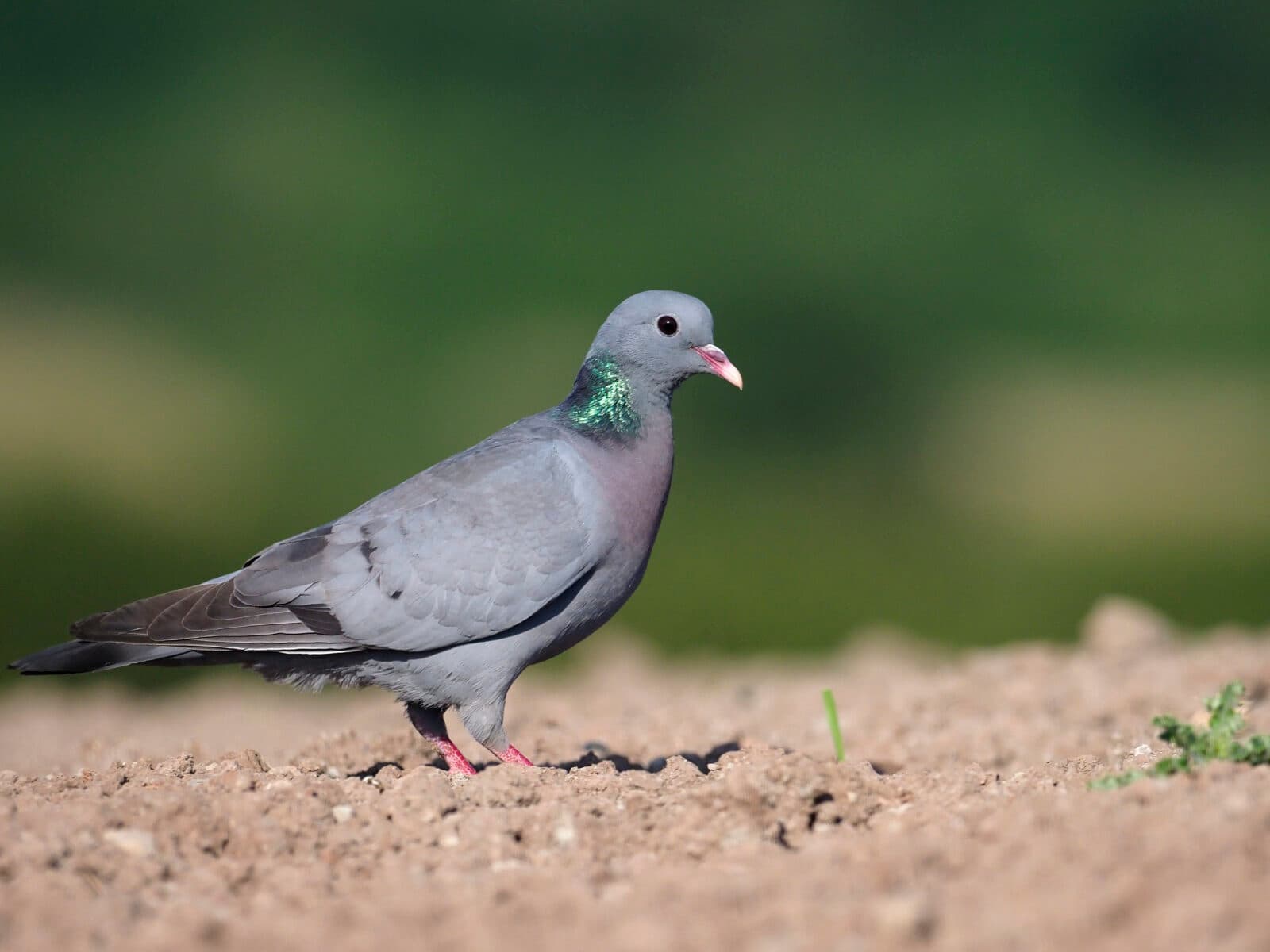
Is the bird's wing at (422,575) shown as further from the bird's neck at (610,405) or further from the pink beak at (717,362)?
the pink beak at (717,362)

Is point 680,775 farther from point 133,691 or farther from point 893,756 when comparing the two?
point 133,691

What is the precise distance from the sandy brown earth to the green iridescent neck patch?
1.37 meters

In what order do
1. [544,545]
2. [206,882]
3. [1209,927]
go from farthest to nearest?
1. [544,545]
2. [206,882]
3. [1209,927]

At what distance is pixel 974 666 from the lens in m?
8.45

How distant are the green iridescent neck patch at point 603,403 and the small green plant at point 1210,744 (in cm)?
255

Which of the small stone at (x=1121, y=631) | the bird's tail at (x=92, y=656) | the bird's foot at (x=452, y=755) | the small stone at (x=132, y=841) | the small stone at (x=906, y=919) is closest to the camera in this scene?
the small stone at (x=906, y=919)

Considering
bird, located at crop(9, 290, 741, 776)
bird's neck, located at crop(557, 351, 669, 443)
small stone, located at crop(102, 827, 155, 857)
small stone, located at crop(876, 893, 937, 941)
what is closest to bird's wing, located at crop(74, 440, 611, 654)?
bird, located at crop(9, 290, 741, 776)

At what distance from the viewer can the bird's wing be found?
5422 millimetres

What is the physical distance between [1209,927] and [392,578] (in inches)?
137

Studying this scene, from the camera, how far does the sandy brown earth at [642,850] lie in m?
2.93

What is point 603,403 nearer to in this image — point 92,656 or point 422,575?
point 422,575

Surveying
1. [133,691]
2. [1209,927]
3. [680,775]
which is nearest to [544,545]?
[680,775]

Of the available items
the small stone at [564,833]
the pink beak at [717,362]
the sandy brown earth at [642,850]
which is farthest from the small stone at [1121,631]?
the small stone at [564,833]

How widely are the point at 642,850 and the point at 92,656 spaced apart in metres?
2.79
